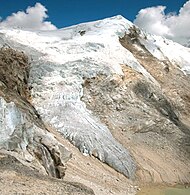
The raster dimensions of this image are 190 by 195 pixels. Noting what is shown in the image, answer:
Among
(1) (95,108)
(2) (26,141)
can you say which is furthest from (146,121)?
(2) (26,141)

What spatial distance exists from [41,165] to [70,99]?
12881 millimetres

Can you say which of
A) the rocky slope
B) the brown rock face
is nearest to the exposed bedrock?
the rocky slope

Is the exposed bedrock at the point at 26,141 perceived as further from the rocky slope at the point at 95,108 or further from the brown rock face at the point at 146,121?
the brown rock face at the point at 146,121

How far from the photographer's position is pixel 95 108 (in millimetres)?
30594

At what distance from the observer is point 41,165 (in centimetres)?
1728

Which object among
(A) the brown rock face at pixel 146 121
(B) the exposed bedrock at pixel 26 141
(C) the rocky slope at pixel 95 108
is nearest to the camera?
(B) the exposed bedrock at pixel 26 141

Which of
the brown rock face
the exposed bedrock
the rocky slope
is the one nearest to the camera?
the exposed bedrock

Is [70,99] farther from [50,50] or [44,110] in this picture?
[50,50]

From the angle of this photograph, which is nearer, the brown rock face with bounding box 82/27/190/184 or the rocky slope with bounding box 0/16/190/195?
the rocky slope with bounding box 0/16/190/195

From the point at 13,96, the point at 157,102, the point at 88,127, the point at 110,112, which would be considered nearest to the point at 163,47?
the point at 157,102

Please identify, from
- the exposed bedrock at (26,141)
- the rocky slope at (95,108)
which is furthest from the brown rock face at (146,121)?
the exposed bedrock at (26,141)

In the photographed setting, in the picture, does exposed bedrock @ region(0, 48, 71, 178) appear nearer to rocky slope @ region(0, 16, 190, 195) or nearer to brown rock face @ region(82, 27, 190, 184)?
rocky slope @ region(0, 16, 190, 195)

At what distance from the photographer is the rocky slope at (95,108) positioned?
20734 mm

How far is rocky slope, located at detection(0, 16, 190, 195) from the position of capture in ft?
68.0
